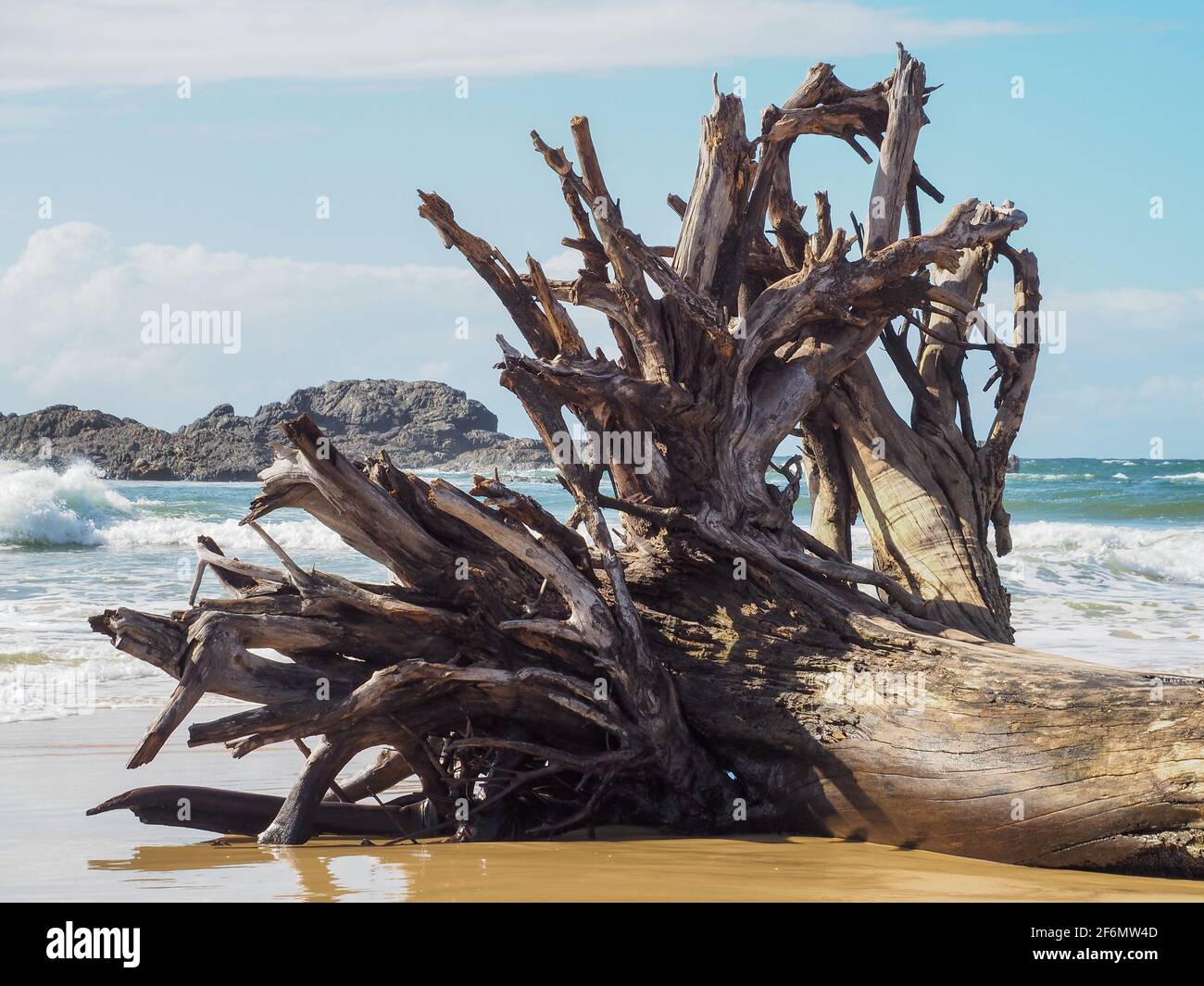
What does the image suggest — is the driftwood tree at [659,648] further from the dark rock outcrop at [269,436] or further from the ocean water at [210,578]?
the dark rock outcrop at [269,436]

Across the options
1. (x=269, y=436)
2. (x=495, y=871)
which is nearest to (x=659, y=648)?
(x=495, y=871)

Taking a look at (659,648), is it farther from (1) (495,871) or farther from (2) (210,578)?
(2) (210,578)

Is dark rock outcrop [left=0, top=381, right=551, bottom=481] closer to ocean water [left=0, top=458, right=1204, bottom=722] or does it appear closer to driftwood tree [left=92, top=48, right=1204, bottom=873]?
ocean water [left=0, top=458, right=1204, bottom=722]

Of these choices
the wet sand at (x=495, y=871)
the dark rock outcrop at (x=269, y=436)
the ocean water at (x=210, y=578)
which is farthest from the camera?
the dark rock outcrop at (x=269, y=436)

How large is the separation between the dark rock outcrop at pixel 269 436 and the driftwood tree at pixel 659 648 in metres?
44.8

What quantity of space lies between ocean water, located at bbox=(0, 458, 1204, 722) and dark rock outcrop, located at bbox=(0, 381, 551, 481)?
1394 centimetres

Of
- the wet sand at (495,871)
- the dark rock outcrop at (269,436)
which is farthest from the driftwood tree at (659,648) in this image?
the dark rock outcrop at (269,436)

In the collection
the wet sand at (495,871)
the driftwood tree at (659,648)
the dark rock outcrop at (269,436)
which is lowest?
the wet sand at (495,871)

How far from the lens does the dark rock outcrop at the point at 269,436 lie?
52.2 m

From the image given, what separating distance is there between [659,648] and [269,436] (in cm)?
4948

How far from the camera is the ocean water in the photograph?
10523 mm

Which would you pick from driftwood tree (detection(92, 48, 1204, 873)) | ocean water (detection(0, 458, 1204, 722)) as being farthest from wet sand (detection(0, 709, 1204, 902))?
ocean water (detection(0, 458, 1204, 722))

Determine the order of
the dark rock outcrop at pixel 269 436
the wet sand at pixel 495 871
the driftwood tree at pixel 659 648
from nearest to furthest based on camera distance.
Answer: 1. the wet sand at pixel 495 871
2. the driftwood tree at pixel 659 648
3. the dark rock outcrop at pixel 269 436

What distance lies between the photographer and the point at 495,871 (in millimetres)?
4969
